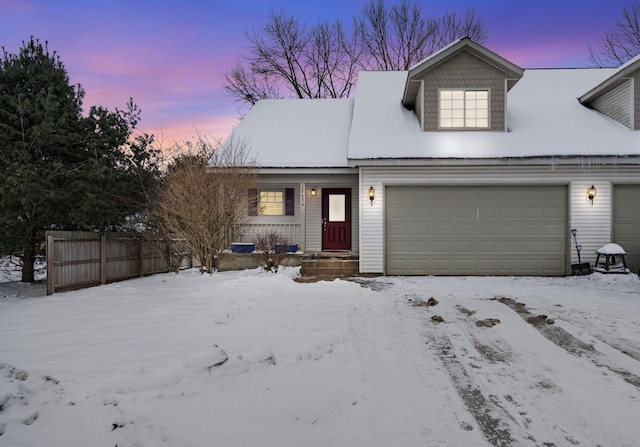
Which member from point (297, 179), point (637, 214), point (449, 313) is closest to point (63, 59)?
point (297, 179)

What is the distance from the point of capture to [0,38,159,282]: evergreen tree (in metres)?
10.5

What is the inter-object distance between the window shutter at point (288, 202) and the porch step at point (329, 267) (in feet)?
8.75

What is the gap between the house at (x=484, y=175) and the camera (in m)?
11.3

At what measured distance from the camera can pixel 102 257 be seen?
416 inches

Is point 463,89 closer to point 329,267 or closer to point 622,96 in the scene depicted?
point 622,96

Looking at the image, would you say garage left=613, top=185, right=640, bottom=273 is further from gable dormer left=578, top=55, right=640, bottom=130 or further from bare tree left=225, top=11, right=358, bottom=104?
bare tree left=225, top=11, right=358, bottom=104

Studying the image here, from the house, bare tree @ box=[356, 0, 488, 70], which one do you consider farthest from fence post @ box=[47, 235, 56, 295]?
bare tree @ box=[356, 0, 488, 70]

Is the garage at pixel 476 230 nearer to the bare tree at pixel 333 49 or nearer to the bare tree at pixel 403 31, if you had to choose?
the bare tree at pixel 333 49

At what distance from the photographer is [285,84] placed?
84.5 feet

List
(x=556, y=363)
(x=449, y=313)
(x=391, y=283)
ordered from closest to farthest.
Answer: (x=556, y=363), (x=449, y=313), (x=391, y=283)

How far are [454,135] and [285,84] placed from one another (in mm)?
16077

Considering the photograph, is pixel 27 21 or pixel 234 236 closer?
pixel 27 21

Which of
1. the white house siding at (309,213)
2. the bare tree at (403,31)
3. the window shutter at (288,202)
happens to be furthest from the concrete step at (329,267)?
the bare tree at (403,31)

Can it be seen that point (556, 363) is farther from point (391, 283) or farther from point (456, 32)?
point (456, 32)
